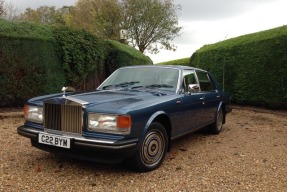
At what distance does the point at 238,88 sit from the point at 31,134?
29.1ft

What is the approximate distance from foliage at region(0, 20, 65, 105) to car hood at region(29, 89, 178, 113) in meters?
4.66

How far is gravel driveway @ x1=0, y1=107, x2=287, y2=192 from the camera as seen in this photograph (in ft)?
11.2

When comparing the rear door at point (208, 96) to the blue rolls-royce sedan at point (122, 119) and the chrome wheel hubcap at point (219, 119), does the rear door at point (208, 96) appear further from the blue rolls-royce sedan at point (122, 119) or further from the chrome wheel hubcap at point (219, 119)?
the blue rolls-royce sedan at point (122, 119)

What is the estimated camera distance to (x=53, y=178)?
357 centimetres

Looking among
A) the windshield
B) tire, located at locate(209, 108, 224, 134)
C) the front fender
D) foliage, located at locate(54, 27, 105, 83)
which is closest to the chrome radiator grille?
the front fender

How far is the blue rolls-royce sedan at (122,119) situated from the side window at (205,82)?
2.43 feet

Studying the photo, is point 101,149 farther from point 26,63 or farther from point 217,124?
point 26,63

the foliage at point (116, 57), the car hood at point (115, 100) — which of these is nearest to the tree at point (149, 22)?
the foliage at point (116, 57)

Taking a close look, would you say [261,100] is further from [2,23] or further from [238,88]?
[2,23]

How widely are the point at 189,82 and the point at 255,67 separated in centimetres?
602

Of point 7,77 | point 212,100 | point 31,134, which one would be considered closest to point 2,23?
point 7,77

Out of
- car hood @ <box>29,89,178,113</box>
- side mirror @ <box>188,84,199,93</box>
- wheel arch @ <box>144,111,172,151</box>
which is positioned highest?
side mirror @ <box>188,84,199,93</box>

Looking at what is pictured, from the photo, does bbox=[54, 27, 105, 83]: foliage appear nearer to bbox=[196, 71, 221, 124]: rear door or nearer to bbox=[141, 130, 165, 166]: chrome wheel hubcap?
bbox=[196, 71, 221, 124]: rear door

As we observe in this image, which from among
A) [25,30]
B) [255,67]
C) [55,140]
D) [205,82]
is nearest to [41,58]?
[25,30]
